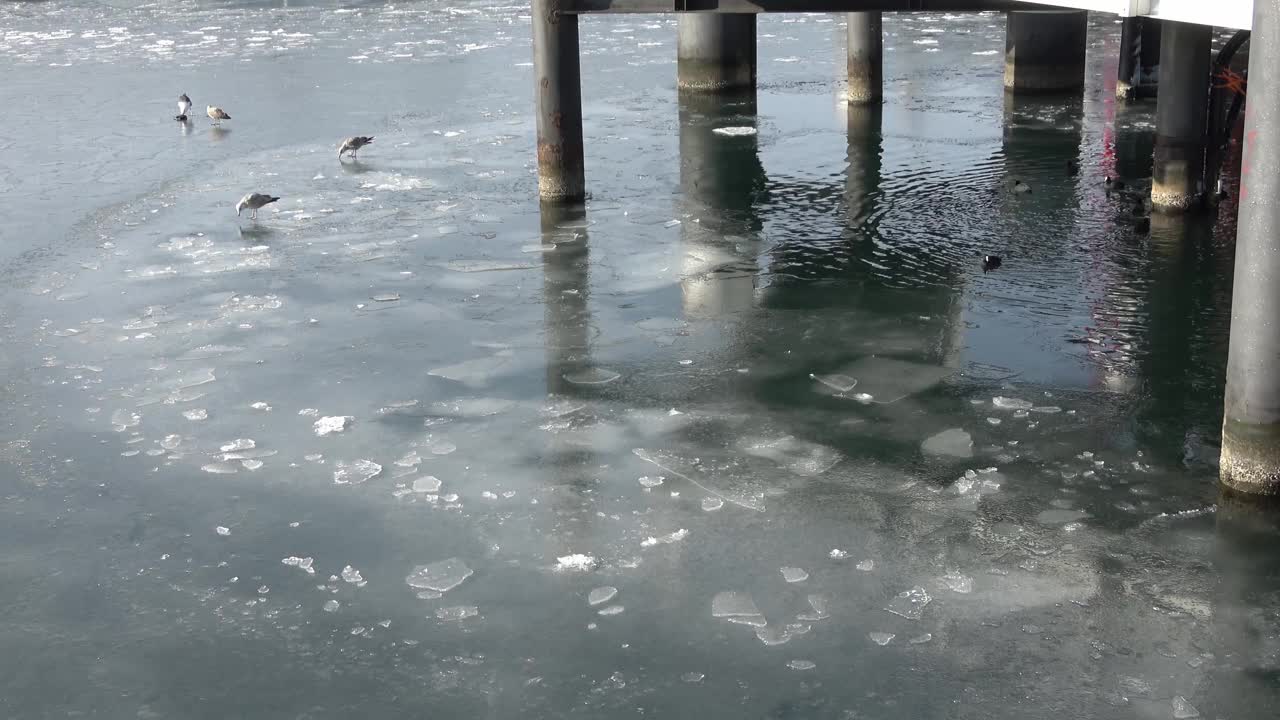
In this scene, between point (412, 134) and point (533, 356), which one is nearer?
point (533, 356)

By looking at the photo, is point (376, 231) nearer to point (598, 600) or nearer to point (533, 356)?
point (533, 356)

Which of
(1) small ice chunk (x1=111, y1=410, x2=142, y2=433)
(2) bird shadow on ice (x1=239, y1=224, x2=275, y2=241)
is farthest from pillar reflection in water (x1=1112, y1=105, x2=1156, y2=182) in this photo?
(1) small ice chunk (x1=111, y1=410, x2=142, y2=433)

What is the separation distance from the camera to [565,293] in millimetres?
13148

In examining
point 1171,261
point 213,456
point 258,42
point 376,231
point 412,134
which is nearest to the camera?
point 213,456

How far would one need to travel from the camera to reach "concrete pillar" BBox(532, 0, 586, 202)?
15203mm

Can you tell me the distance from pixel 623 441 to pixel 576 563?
1835 millimetres

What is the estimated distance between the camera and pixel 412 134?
21688 mm

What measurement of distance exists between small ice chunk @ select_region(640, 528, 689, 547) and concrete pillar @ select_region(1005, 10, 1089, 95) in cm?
1796

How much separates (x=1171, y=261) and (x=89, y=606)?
412 inches

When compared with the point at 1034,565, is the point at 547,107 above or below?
above

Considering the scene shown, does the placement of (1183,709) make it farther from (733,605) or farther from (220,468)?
(220,468)

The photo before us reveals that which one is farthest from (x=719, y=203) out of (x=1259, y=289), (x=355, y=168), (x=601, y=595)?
(x=601, y=595)

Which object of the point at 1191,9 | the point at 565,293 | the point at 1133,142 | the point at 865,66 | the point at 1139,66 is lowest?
the point at 565,293

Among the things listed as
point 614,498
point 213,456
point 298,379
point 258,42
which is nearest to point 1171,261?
point 614,498
